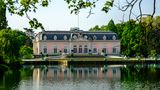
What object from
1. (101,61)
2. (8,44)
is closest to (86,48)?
(101,61)

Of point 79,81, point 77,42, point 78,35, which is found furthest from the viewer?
point 77,42

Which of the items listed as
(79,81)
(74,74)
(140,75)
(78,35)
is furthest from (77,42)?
(79,81)

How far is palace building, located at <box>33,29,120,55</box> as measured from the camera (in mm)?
73519

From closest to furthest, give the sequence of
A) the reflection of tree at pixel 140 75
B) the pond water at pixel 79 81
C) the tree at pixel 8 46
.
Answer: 1. the pond water at pixel 79 81
2. the reflection of tree at pixel 140 75
3. the tree at pixel 8 46

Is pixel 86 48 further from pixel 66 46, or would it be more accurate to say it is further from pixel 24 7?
pixel 24 7

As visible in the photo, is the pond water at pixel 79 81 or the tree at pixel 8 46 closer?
the pond water at pixel 79 81

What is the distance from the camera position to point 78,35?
7444 cm

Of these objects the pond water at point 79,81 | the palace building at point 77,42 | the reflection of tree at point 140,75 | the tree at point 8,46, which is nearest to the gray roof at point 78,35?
the palace building at point 77,42

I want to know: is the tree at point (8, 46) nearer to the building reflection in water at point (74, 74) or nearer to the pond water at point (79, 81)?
the building reflection in water at point (74, 74)

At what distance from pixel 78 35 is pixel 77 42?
1.34 metres

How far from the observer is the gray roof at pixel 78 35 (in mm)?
73375

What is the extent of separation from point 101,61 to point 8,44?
1951 centimetres

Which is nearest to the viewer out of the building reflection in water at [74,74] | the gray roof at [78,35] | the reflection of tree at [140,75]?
the reflection of tree at [140,75]

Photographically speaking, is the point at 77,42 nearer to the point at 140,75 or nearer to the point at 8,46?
the point at 8,46
